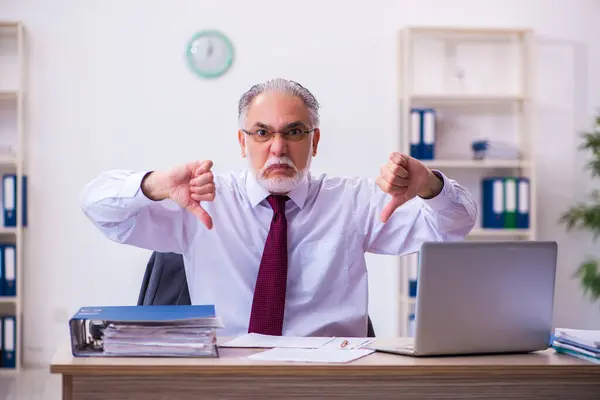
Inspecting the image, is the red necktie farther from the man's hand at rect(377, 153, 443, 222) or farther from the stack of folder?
the stack of folder

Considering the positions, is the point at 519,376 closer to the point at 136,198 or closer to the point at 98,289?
the point at 136,198

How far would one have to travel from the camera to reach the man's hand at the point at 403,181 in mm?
2012

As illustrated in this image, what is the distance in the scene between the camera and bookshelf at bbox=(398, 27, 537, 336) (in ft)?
15.8

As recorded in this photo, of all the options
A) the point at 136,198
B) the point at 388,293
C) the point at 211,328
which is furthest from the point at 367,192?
the point at 388,293

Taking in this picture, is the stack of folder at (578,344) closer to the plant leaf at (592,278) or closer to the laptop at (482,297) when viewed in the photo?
the laptop at (482,297)

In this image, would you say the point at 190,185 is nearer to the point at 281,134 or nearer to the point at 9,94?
the point at 281,134

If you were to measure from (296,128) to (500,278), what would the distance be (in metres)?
0.92

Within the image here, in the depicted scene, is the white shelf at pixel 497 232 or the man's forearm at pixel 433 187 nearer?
the man's forearm at pixel 433 187

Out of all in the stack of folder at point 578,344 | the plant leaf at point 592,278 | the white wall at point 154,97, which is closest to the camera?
the stack of folder at point 578,344

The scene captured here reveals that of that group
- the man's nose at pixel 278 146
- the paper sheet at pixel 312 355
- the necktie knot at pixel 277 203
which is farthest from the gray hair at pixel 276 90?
the paper sheet at pixel 312 355

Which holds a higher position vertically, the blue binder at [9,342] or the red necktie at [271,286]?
the red necktie at [271,286]

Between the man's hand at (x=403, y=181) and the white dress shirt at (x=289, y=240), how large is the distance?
0.25ft

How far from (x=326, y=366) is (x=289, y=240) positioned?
85 centimetres

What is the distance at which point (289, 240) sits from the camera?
93.2 inches
